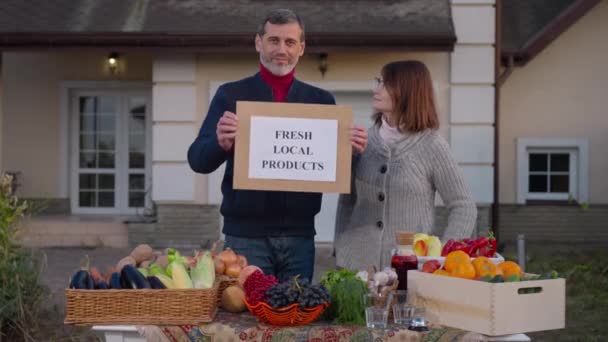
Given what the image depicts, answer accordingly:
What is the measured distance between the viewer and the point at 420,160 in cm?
417

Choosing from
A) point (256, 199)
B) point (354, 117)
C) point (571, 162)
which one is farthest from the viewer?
point (571, 162)

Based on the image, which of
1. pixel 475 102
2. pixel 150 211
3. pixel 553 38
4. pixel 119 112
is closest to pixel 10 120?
pixel 119 112

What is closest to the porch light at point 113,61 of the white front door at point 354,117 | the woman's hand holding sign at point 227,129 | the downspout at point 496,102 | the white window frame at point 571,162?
the white front door at point 354,117

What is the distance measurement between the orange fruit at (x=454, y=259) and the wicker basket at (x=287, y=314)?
1.56 feet

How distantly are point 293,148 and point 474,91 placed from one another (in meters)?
7.68

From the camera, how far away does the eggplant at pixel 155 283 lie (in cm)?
335

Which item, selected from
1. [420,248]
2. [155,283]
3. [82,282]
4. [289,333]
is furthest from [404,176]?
[82,282]

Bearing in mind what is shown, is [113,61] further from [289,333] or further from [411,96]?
[289,333]

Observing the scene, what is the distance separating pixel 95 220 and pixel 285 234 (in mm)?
8356

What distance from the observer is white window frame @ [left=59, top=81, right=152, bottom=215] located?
13109 mm

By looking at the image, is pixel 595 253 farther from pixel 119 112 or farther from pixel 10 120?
pixel 10 120

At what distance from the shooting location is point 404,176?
13.7 ft

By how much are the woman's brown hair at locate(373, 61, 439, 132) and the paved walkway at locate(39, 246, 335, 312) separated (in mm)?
4815

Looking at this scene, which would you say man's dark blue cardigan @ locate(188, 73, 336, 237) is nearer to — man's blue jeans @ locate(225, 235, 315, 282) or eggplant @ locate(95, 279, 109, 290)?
man's blue jeans @ locate(225, 235, 315, 282)
